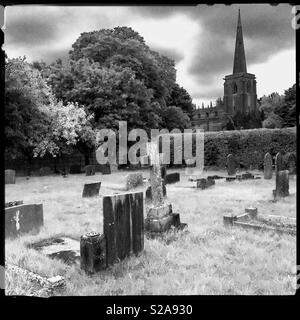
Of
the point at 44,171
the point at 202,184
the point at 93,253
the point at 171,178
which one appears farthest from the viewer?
the point at 44,171

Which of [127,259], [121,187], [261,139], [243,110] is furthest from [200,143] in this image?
[243,110]

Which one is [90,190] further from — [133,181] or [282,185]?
[282,185]

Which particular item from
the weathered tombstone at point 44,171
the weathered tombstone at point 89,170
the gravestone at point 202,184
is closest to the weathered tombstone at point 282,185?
the gravestone at point 202,184

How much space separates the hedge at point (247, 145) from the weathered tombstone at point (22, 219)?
16311mm

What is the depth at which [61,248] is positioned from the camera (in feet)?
17.3

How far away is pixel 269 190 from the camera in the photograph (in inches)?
462

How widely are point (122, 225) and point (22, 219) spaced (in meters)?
2.80

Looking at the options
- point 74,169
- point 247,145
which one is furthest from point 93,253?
point 247,145

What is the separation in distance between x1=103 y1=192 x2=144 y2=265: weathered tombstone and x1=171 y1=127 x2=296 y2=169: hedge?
Result: 54.0 feet

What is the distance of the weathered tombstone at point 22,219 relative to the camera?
5893mm

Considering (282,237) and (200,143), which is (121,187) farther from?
(200,143)

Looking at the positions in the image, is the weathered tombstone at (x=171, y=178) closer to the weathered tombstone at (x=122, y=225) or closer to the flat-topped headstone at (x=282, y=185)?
the flat-topped headstone at (x=282, y=185)

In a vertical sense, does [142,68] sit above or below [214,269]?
above
